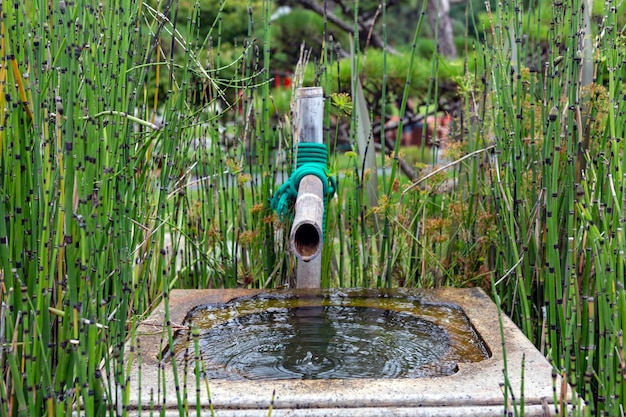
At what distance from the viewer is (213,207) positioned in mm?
2297

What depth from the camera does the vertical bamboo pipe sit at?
5.52ft

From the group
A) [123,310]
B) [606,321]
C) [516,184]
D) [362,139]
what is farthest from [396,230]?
[123,310]

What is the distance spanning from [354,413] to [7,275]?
53cm

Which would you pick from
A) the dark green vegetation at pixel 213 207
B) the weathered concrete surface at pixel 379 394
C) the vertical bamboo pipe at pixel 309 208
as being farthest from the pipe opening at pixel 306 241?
the weathered concrete surface at pixel 379 394

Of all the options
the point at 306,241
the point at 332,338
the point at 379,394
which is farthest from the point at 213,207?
the point at 379,394

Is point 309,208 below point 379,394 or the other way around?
the other way around

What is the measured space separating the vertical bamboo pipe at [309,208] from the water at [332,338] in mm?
136

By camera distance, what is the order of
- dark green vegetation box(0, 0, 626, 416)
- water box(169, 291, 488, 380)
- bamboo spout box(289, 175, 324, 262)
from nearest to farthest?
dark green vegetation box(0, 0, 626, 416), water box(169, 291, 488, 380), bamboo spout box(289, 175, 324, 262)

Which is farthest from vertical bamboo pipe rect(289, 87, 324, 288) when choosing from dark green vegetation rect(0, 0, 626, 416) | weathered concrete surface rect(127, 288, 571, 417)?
weathered concrete surface rect(127, 288, 571, 417)

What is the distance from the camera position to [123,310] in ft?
3.84

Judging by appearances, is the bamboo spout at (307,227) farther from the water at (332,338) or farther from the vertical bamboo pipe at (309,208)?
the water at (332,338)

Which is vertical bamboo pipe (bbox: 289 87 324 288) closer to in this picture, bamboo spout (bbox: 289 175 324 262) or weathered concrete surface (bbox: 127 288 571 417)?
bamboo spout (bbox: 289 175 324 262)

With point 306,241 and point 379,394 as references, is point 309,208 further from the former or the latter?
point 379,394

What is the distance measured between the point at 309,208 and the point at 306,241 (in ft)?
0.25
